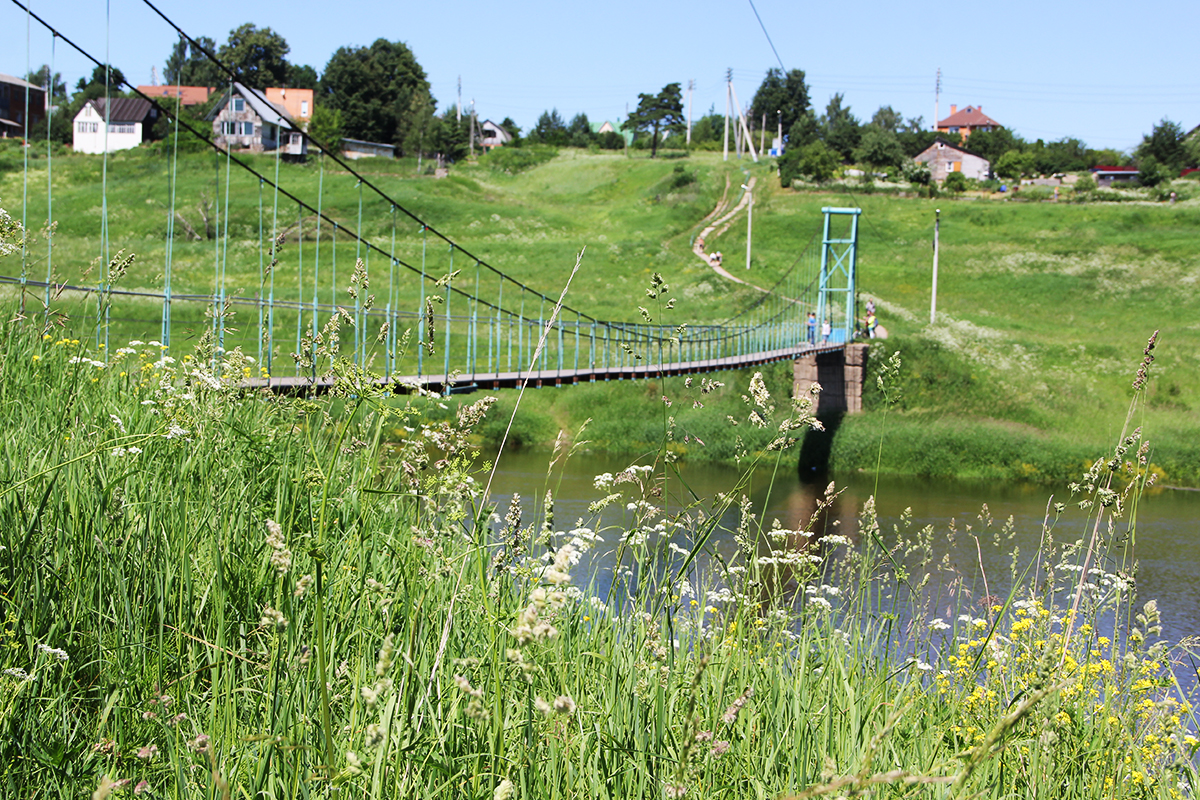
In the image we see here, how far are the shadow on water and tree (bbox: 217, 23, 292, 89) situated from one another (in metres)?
59.7

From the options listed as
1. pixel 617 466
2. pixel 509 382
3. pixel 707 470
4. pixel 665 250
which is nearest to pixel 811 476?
pixel 707 470

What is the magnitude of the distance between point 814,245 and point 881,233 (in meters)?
5.17

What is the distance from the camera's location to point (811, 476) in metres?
21.7

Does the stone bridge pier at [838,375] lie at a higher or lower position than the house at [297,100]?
lower

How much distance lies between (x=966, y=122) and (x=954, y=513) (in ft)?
282

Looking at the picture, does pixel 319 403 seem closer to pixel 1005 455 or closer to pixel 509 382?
pixel 509 382

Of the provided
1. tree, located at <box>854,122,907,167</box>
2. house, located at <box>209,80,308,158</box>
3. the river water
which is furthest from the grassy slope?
tree, located at <box>854,122,907,167</box>

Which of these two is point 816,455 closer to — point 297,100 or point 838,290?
point 838,290

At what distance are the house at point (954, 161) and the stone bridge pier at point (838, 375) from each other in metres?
48.9

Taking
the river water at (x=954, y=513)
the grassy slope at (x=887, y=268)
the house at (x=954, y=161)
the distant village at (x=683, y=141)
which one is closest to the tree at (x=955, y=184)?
the distant village at (x=683, y=141)

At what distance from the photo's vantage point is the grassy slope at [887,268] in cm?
2303

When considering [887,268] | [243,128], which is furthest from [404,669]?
[243,128]

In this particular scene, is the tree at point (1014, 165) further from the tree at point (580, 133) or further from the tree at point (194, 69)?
the tree at point (194, 69)

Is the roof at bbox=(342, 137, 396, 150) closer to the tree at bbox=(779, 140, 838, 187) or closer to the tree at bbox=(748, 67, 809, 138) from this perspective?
the tree at bbox=(779, 140, 838, 187)
